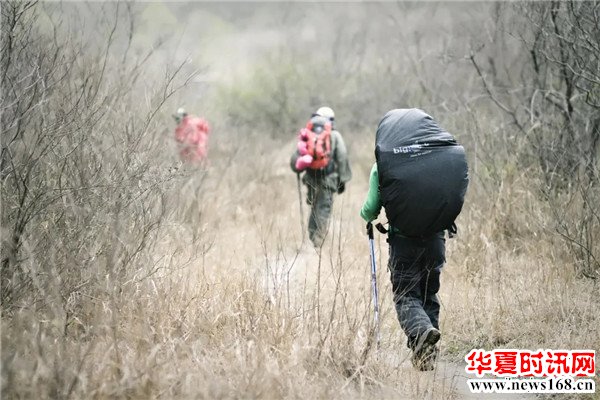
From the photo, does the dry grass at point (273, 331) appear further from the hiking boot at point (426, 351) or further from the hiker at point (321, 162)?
the hiker at point (321, 162)

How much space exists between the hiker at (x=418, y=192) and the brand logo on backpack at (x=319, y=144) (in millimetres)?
3500

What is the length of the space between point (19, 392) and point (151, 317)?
1043 millimetres

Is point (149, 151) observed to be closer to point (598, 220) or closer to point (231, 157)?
point (598, 220)

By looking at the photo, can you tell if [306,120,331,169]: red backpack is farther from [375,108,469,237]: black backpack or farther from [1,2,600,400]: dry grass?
[375,108,469,237]: black backpack

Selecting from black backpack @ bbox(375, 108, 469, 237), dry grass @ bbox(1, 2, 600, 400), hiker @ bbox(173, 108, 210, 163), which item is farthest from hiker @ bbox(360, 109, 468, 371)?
hiker @ bbox(173, 108, 210, 163)

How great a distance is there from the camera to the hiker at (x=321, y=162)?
7.88 m

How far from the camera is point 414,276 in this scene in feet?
14.5

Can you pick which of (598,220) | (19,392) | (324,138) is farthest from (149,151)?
(598,220)

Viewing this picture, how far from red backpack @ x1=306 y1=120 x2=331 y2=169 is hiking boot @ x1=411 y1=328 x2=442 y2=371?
3.98 meters

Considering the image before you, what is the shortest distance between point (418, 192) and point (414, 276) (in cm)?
67

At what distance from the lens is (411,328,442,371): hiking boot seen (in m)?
4.09

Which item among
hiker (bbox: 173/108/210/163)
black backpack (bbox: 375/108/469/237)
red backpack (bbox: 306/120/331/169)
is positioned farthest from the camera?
hiker (bbox: 173/108/210/163)

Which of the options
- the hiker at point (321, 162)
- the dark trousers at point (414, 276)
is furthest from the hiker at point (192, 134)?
the dark trousers at point (414, 276)

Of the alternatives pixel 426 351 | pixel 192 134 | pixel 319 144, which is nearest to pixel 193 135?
pixel 192 134
